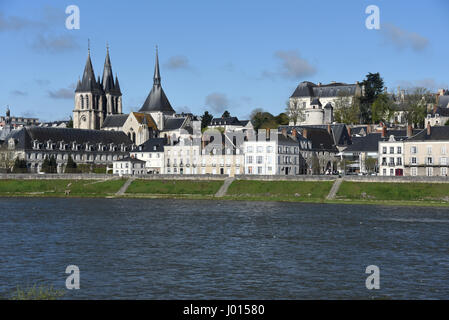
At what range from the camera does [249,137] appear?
108 m

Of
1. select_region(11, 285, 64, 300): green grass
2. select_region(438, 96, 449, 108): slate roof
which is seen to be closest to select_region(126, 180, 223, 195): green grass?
select_region(11, 285, 64, 300): green grass

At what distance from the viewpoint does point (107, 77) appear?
7333 inches

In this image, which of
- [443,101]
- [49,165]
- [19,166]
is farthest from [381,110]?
[19,166]

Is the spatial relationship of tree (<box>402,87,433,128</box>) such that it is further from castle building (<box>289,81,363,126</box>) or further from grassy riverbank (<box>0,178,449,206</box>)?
grassy riverbank (<box>0,178,449,206</box>)

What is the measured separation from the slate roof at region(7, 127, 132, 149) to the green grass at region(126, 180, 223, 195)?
43.7 metres

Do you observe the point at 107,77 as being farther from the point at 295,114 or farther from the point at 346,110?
the point at 346,110

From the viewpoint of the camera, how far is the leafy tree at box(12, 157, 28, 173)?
11801 cm

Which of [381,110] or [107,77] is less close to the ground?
[107,77]

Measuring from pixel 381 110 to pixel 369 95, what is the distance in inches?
363

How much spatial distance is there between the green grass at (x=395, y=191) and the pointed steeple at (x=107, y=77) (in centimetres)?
11315

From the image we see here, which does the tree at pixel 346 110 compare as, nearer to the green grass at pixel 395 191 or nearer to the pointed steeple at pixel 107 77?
the pointed steeple at pixel 107 77

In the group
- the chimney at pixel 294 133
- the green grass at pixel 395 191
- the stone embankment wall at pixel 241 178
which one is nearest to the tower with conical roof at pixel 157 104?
the chimney at pixel 294 133

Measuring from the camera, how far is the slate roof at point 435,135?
3701 inches
